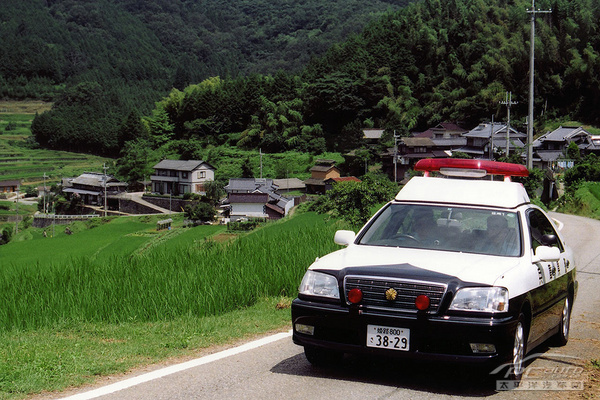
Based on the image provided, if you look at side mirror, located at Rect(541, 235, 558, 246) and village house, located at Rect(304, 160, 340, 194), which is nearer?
side mirror, located at Rect(541, 235, 558, 246)

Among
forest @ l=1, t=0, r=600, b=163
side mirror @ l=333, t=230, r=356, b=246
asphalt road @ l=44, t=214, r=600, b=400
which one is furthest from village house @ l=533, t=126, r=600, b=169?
asphalt road @ l=44, t=214, r=600, b=400

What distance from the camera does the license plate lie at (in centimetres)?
451

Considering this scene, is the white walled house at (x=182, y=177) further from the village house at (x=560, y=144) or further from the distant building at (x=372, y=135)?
the village house at (x=560, y=144)

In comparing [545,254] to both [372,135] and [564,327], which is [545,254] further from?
[372,135]

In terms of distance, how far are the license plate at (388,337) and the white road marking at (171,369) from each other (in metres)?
1.35

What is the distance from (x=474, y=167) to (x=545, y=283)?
180 cm

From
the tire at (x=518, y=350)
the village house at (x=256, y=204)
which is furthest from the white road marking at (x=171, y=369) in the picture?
the village house at (x=256, y=204)

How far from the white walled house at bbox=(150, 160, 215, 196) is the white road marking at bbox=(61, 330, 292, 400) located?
6514 centimetres

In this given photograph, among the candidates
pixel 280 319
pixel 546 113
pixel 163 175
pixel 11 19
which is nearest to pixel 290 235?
pixel 280 319

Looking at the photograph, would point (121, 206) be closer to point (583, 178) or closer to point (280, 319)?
point (583, 178)

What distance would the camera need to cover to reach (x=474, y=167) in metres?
6.87

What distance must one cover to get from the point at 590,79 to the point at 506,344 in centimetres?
6544

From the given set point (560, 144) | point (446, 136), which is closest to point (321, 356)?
point (560, 144)

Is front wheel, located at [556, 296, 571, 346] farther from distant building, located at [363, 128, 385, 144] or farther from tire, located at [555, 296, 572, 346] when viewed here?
distant building, located at [363, 128, 385, 144]
